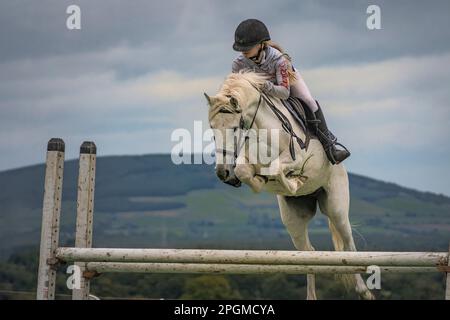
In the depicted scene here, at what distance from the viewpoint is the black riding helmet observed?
9.77 meters

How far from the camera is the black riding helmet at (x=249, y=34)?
9.77 meters

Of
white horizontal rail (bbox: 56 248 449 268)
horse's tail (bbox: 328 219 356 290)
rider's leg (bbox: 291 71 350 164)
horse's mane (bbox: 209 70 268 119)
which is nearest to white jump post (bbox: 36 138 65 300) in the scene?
white horizontal rail (bbox: 56 248 449 268)

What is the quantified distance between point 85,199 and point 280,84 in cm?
231

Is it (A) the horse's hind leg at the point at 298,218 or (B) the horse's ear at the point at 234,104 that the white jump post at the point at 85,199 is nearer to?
(B) the horse's ear at the point at 234,104

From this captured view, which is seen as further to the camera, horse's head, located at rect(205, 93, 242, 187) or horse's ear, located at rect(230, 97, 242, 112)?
horse's ear, located at rect(230, 97, 242, 112)

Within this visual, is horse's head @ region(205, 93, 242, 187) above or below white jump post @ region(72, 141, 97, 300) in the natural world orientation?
above

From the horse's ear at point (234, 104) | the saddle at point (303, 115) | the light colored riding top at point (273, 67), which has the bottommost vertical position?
the horse's ear at point (234, 104)

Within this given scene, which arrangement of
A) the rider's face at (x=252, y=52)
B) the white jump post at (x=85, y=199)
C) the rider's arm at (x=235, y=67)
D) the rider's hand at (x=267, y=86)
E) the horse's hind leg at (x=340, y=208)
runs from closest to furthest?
the white jump post at (x=85, y=199) < the rider's face at (x=252, y=52) < the rider's hand at (x=267, y=86) < the rider's arm at (x=235, y=67) < the horse's hind leg at (x=340, y=208)

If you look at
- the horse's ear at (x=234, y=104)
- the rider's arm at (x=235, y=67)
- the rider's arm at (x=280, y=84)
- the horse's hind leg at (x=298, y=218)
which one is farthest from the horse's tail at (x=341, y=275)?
the horse's ear at (x=234, y=104)

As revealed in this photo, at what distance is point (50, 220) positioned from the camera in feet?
27.8

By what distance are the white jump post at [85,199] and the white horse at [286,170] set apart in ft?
3.83

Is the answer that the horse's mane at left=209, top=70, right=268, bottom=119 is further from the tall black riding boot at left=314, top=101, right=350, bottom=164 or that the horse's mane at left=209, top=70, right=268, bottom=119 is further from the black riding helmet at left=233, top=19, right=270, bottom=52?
the tall black riding boot at left=314, top=101, right=350, bottom=164
